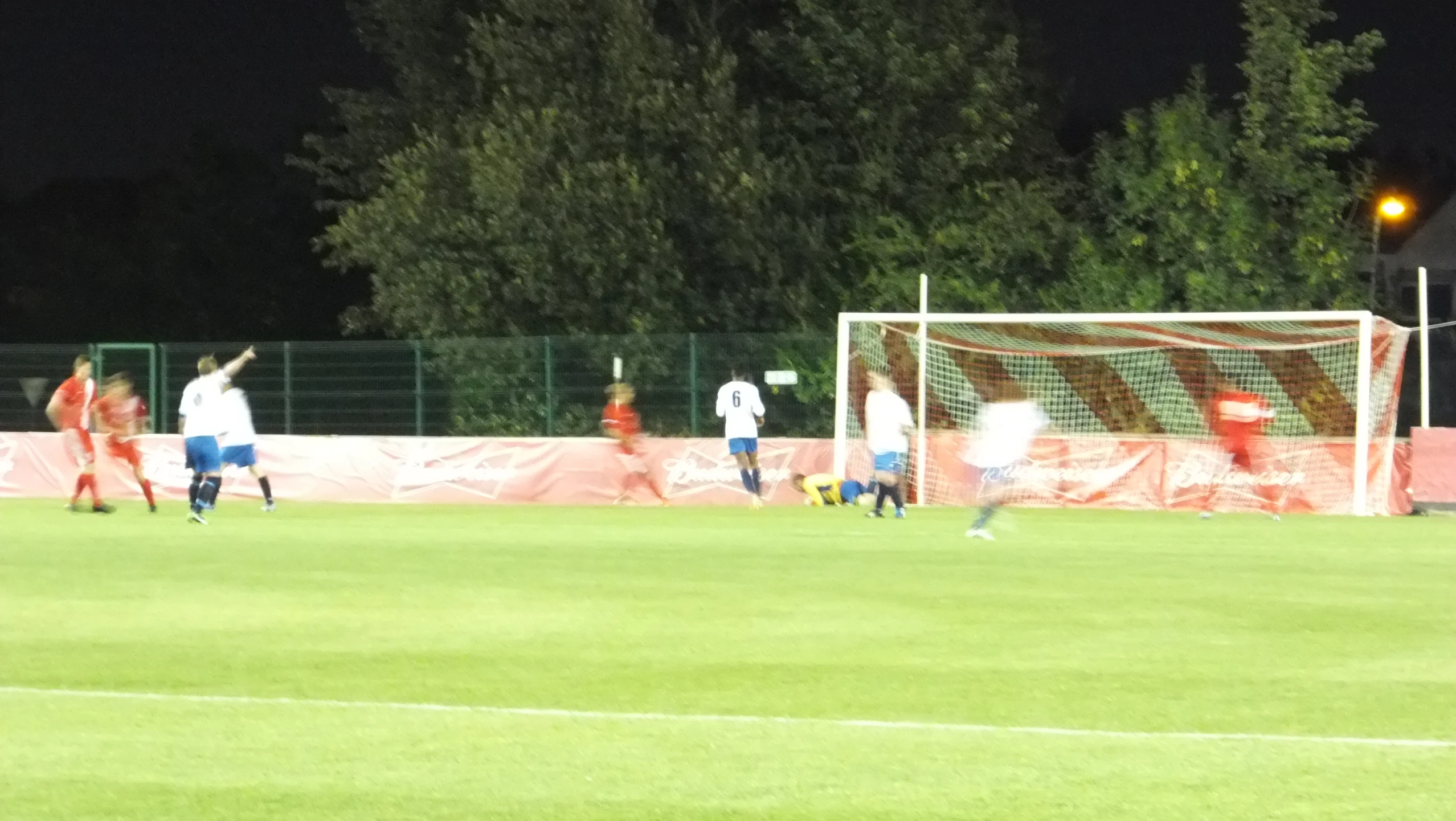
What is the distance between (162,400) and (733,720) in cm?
2789

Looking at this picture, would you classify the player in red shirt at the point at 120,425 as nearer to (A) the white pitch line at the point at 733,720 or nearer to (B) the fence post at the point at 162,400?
(B) the fence post at the point at 162,400

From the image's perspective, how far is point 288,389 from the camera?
3441 cm

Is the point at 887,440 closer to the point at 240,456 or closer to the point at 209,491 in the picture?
the point at 209,491

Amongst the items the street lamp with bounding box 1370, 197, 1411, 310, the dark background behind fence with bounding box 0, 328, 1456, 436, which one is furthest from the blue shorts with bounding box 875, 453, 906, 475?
the street lamp with bounding box 1370, 197, 1411, 310

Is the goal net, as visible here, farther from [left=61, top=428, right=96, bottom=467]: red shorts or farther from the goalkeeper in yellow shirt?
[left=61, top=428, right=96, bottom=467]: red shorts

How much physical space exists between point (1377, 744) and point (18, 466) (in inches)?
1061

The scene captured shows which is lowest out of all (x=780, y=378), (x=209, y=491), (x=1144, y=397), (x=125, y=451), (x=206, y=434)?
(x=209, y=491)

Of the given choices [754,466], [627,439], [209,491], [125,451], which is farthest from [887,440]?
[125,451]

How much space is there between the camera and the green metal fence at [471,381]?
32.5 meters

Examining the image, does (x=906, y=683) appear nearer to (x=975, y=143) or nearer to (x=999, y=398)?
(x=999, y=398)

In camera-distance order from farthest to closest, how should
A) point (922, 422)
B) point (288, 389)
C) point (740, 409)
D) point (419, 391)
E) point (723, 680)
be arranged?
point (288, 389)
point (419, 391)
point (922, 422)
point (740, 409)
point (723, 680)

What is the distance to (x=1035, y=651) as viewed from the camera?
448 inches

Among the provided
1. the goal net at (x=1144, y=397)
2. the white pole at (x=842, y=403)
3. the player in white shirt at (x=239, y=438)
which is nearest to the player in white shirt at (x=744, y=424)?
the white pole at (x=842, y=403)

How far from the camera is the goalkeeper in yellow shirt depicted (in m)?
28.1
